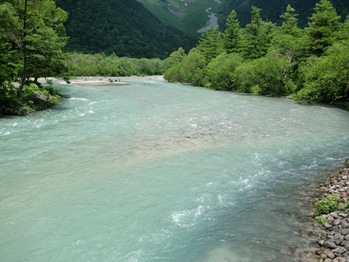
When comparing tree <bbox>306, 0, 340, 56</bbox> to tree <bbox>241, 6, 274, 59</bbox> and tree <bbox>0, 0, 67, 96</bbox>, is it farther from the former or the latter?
tree <bbox>0, 0, 67, 96</bbox>

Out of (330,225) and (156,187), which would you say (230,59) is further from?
(330,225)

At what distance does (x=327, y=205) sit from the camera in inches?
398

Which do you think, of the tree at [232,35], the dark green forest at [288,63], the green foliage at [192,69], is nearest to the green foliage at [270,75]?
the dark green forest at [288,63]

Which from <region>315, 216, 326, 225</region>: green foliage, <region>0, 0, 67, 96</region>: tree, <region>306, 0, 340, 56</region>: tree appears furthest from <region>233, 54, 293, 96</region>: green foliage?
<region>315, 216, 326, 225</region>: green foliage

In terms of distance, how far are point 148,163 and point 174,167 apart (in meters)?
1.47

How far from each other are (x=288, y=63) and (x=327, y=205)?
145 feet

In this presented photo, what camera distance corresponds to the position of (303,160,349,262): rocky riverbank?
25.6 feet

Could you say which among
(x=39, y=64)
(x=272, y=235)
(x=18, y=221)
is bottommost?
(x=18, y=221)

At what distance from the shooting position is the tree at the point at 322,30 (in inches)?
1950

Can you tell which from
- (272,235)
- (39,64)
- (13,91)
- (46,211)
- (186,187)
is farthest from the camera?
(39,64)

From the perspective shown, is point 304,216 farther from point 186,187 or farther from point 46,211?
point 46,211

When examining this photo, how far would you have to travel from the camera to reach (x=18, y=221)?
9891mm

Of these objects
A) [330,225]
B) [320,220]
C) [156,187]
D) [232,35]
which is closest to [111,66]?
[232,35]

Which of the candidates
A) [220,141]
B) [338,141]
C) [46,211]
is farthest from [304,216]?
[338,141]
